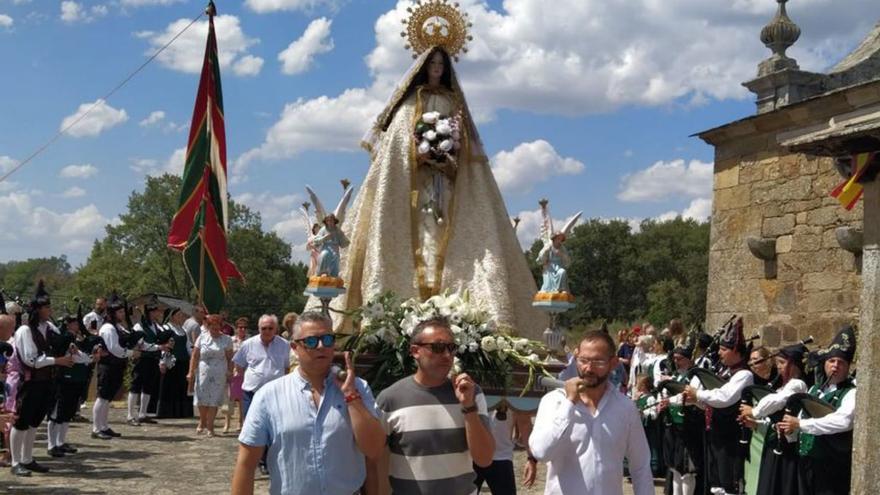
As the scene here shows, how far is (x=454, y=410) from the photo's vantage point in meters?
4.32

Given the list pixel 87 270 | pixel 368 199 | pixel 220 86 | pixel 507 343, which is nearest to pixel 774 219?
pixel 368 199

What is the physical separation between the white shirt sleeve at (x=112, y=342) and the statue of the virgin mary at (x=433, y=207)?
→ 14.9 ft

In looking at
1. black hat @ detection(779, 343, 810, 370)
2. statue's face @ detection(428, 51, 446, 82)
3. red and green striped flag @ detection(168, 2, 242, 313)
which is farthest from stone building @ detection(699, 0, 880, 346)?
red and green striped flag @ detection(168, 2, 242, 313)

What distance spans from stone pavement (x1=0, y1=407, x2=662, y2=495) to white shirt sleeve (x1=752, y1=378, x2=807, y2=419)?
8.17 ft

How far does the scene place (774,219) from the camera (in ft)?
42.4

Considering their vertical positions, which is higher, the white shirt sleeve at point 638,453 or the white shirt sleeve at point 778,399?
the white shirt sleeve at point 778,399

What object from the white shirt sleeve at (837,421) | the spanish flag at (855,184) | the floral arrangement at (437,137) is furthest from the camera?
the floral arrangement at (437,137)

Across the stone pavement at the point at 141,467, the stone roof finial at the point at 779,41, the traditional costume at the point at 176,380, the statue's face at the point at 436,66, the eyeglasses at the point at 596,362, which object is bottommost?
the stone pavement at the point at 141,467

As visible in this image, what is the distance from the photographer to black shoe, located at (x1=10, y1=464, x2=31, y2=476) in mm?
9922

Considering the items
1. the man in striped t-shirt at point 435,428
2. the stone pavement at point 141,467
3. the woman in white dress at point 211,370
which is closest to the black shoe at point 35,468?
the stone pavement at point 141,467

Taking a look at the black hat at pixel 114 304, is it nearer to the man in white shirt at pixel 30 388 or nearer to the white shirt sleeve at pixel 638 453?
the man in white shirt at pixel 30 388

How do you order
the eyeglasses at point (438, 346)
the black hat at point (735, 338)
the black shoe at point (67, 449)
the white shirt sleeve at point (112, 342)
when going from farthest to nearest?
1. the white shirt sleeve at point (112, 342)
2. the black shoe at point (67, 449)
3. the black hat at point (735, 338)
4. the eyeglasses at point (438, 346)

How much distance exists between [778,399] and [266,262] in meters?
58.4

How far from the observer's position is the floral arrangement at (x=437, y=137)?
10.2 m
